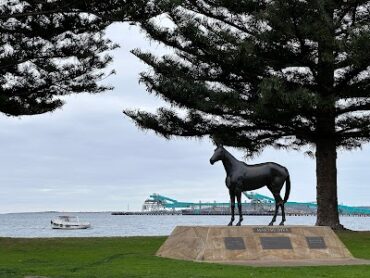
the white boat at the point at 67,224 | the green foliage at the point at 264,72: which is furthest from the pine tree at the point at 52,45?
the white boat at the point at 67,224

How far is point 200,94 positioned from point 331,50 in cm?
419

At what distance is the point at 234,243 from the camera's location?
1384 cm

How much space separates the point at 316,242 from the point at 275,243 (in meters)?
0.91

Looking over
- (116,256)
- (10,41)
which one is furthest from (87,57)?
(116,256)

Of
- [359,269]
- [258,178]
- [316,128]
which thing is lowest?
[359,269]

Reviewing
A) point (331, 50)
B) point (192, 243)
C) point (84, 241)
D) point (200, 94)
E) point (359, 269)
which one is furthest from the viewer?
point (200, 94)

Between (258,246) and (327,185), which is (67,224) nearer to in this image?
(327,185)

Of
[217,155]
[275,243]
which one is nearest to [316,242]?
[275,243]

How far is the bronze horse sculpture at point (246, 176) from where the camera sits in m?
14.8

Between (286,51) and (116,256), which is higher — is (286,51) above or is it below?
above

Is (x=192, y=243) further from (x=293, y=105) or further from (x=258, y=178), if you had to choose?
(x=293, y=105)

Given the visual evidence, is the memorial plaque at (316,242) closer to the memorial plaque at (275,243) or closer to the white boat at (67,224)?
the memorial plaque at (275,243)

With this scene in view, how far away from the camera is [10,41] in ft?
67.6

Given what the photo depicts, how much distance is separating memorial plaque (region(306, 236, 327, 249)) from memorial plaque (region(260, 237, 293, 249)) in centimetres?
45
